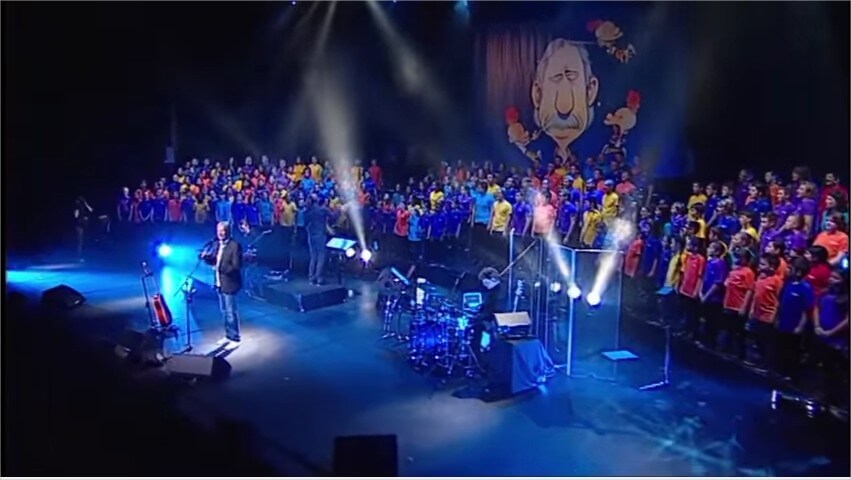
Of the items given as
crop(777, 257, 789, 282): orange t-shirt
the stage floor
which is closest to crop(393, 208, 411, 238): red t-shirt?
the stage floor

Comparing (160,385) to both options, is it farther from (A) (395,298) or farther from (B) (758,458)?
(B) (758,458)

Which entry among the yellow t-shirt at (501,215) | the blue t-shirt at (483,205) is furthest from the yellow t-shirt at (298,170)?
the yellow t-shirt at (501,215)

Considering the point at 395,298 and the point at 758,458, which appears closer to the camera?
the point at 758,458

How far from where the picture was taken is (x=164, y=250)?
7.41m

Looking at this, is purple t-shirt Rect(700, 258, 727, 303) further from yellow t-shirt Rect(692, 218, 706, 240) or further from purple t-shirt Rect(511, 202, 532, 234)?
purple t-shirt Rect(511, 202, 532, 234)

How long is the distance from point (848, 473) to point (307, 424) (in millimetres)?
3825

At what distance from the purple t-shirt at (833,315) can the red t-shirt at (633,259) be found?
1816 mm

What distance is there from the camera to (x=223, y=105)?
808 cm

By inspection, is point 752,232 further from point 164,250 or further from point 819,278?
point 164,250

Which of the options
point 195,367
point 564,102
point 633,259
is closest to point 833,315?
point 633,259

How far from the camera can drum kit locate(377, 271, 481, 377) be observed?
634cm

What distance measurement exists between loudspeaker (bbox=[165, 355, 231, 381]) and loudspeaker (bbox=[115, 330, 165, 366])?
1.12ft

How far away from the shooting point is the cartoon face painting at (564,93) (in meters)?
9.22

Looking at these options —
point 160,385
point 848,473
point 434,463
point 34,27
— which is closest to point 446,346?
point 434,463
